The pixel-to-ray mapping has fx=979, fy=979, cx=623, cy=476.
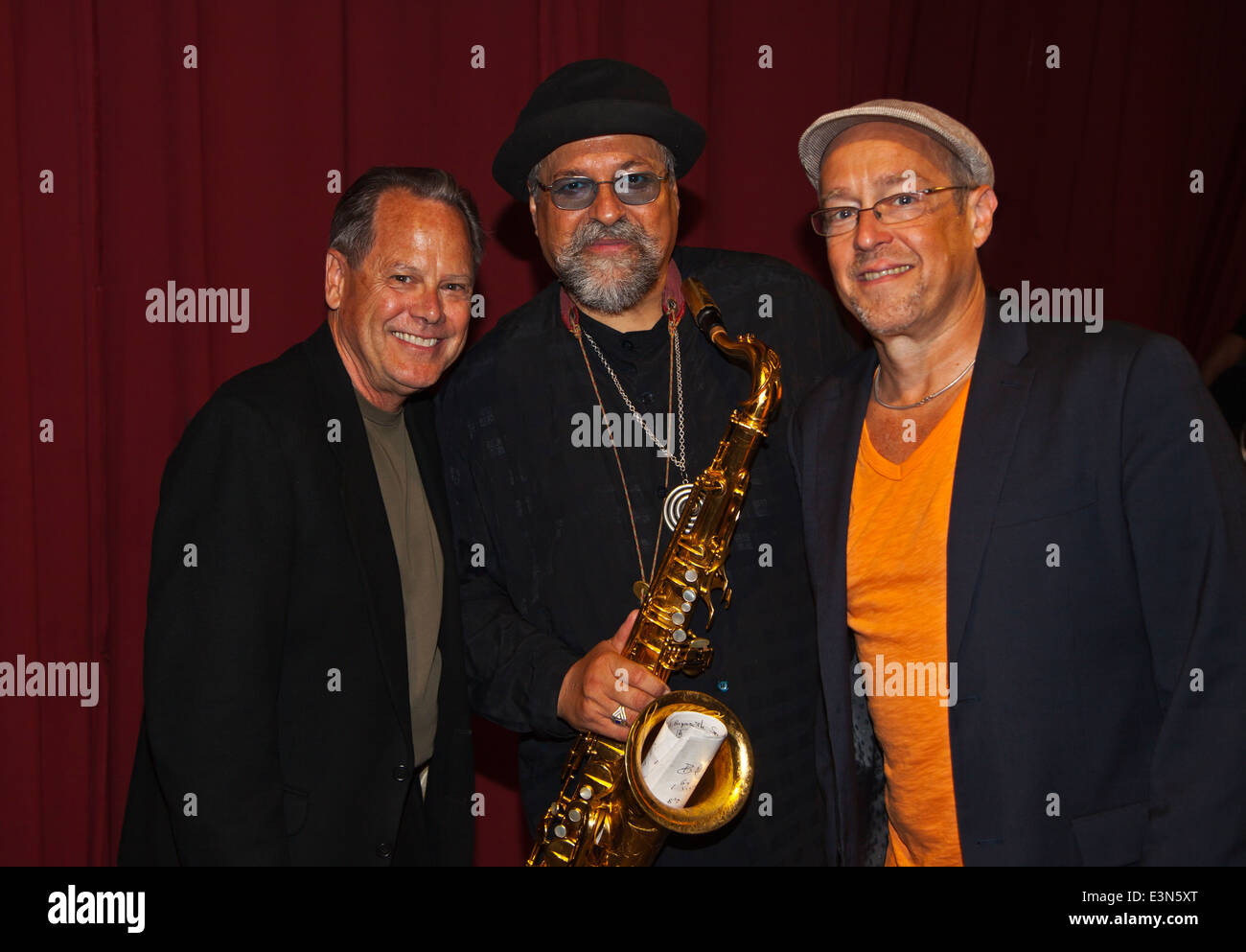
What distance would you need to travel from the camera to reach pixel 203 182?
10.2 ft

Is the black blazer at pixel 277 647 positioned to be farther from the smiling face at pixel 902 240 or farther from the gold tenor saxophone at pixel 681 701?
the smiling face at pixel 902 240

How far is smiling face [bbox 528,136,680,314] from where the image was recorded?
2.49 m

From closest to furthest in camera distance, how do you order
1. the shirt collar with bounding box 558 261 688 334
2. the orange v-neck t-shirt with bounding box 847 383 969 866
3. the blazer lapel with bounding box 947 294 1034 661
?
the blazer lapel with bounding box 947 294 1034 661, the orange v-neck t-shirt with bounding box 847 383 969 866, the shirt collar with bounding box 558 261 688 334

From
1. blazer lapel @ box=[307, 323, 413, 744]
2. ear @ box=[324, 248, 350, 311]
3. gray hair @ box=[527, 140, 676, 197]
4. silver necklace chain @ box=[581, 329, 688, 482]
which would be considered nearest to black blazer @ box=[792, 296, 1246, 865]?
silver necklace chain @ box=[581, 329, 688, 482]

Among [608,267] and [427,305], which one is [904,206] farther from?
[427,305]

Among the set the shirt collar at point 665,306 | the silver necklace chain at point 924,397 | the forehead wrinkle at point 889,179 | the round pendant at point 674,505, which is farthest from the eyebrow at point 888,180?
the round pendant at point 674,505

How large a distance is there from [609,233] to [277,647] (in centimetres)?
127

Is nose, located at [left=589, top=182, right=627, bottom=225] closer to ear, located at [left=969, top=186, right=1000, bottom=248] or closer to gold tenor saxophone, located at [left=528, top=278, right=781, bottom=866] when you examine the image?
gold tenor saxophone, located at [left=528, top=278, right=781, bottom=866]

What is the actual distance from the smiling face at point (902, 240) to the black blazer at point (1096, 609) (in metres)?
0.18

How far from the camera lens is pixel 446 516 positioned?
259 centimetres

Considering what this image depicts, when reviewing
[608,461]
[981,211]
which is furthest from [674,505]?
[981,211]

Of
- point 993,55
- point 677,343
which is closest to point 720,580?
point 677,343

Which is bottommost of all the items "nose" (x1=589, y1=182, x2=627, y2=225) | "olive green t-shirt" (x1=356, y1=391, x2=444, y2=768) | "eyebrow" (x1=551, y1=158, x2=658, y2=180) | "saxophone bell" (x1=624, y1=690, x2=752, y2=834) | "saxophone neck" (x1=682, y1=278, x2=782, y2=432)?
"saxophone bell" (x1=624, y1=690, x2=752, y2=834)

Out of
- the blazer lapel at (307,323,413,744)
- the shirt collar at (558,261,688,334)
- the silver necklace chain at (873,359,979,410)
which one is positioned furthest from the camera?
the shirt collar at (558,261,688,334)
